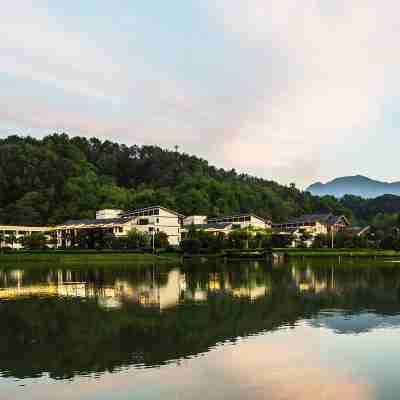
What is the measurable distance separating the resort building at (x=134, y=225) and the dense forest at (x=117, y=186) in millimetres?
14635

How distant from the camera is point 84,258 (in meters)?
64.7

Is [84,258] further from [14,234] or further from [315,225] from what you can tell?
[315,225]

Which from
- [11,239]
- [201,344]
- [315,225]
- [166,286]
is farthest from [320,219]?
[201,344]

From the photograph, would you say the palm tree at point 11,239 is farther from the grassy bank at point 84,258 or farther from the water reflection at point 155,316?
the water reflection at point 155,316

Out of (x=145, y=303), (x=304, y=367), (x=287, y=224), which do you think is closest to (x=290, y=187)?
(x=287, y=224)

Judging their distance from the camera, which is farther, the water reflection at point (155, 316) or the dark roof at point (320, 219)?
the dark roof at point (320, 219)

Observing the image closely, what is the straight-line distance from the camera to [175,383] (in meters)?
12.9

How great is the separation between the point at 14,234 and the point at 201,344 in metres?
83.2

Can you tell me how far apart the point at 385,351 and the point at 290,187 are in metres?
144

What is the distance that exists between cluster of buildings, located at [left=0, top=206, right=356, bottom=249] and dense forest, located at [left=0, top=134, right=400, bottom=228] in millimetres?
10371

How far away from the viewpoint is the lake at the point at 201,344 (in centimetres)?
1272

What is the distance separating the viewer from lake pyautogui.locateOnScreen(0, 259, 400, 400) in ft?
41.7

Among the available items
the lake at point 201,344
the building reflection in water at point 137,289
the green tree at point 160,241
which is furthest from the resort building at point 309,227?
the lake at point 201,344

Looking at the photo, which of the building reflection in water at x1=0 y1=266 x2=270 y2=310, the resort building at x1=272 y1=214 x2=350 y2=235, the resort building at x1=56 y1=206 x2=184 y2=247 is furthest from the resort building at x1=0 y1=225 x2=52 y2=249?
the building reflection in water at x1=0 y1=266 x2=270 y2=310
